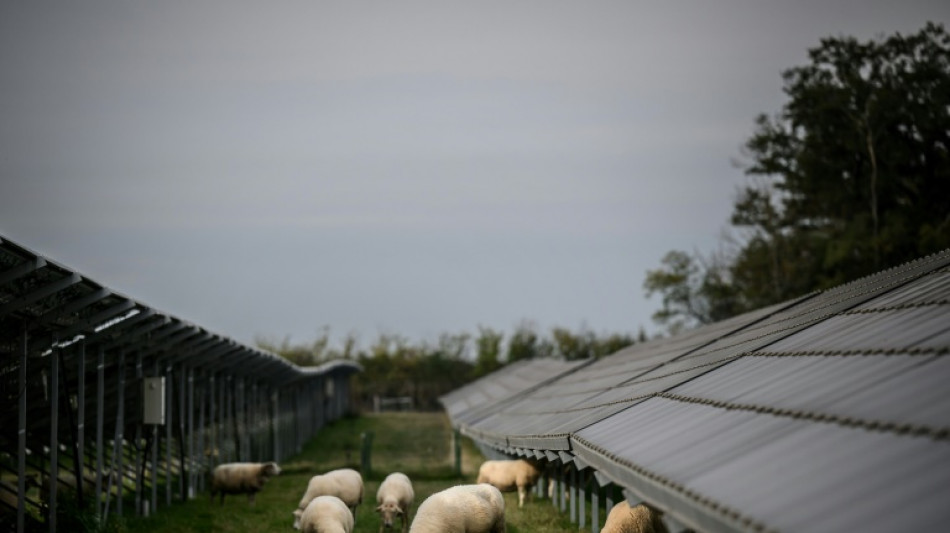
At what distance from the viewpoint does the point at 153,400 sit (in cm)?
1867

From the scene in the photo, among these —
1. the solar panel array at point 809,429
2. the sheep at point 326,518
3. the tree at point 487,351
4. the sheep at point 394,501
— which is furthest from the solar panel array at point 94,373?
the tree at point 487,351

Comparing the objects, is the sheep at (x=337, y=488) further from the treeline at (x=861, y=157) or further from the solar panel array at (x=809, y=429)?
the treeline at (x=861, y=157)

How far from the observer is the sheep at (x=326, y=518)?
569 inches

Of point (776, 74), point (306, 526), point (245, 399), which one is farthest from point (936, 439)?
point (776, 74)

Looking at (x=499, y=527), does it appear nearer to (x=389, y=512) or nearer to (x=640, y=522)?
(x=640, y=522)

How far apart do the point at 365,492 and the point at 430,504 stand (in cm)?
1015

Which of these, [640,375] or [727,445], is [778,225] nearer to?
[640,375]

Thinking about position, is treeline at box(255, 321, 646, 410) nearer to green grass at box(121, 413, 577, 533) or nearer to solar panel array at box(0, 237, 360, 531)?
green grass at box(121, 413, 577, 533)

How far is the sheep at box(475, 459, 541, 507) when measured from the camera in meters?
19.9

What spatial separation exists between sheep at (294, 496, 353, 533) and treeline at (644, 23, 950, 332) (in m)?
30.8

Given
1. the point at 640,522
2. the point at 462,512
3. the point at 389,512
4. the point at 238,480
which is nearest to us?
the point at 640,522

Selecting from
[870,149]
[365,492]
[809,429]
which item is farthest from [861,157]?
[809,429]

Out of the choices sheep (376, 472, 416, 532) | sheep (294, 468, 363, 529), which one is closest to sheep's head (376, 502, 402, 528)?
sheep (376, 472, 416, 532)

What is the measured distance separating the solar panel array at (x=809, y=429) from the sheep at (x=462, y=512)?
1243 mm
